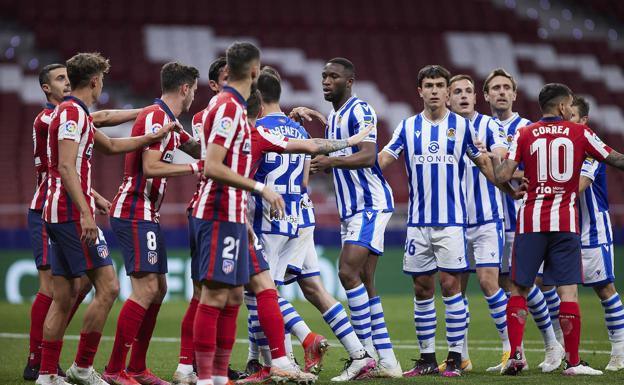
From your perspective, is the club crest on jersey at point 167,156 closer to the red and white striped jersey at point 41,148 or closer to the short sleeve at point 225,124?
the red and white striped jersey at point 41,148

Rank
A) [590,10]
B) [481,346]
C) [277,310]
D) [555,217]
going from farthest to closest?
1. [590,10]
2. [481,346]
3. [555,217]
4. [277,310]

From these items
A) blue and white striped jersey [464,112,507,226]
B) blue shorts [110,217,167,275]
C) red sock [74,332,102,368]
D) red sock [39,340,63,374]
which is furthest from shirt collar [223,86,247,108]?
blue and white striped jersey [464,112,507,226]

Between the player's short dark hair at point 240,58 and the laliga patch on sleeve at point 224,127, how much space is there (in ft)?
1.22

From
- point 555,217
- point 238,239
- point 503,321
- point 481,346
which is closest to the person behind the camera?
point 238,239

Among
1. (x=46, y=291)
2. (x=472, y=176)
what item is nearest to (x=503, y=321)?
(x=472, y=176)

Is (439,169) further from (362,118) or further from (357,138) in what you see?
(357,138)

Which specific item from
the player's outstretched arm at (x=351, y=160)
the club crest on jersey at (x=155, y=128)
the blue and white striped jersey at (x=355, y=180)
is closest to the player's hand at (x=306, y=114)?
the blue and white striped jersey at (x=355, y=180)

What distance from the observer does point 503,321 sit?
847 cm

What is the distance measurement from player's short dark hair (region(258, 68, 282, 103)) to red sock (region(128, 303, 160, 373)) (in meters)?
1.88

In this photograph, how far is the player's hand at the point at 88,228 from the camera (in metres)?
6.38

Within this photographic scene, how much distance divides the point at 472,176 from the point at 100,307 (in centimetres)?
384

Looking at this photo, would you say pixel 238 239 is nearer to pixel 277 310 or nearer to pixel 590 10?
pixel 277 310

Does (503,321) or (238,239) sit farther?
(503,321)

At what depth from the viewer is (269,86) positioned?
7402 millimetres
